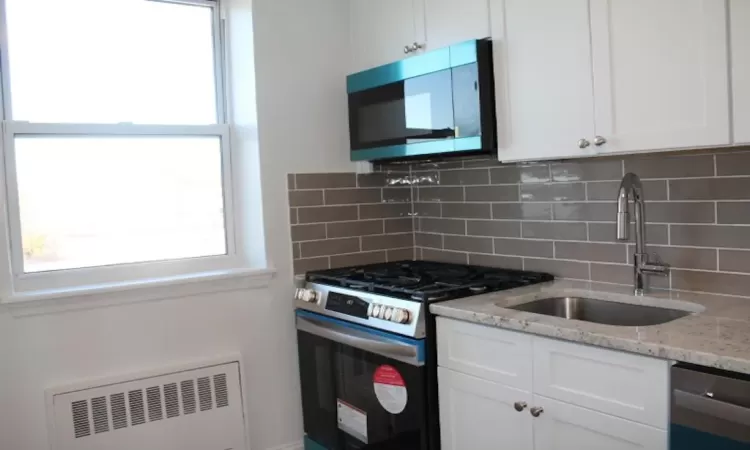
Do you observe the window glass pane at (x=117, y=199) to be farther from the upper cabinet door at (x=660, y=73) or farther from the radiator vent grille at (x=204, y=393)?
the upper cabinet door at (x=660, y=73)

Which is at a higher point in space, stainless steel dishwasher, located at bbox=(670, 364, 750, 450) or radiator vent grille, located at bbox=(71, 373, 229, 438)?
stainless steel dishwasher, located at bbox=(670, 364, 750, 450)

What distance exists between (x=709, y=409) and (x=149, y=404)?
76.2 inches

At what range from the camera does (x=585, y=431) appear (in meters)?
1.82

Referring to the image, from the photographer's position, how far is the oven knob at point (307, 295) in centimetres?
277

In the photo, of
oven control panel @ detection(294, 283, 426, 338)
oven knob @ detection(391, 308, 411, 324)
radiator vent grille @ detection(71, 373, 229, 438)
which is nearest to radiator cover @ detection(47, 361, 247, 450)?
radiator vent grille @ detection(71, 373, 229, 438)

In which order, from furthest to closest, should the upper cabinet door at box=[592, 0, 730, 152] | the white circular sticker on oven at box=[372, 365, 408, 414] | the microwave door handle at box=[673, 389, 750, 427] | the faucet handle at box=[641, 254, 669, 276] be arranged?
the white circular sticker on oven at box=[372, 365, 408, 414], the faucet handle at box=[641, 254, 669, 276], the upper cabinet door at box=[592, 0, 730, 152], the microwave door handle at box=[673, 389, 750, 427]

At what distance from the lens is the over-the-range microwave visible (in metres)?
2.35

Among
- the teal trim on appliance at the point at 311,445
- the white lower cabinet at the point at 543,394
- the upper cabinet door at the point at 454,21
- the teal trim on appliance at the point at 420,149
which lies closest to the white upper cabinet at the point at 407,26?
the upper cabinet door at the point at 454,21

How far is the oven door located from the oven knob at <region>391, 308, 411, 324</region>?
0.06 m

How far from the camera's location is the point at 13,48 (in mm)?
2510

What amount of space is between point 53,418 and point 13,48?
1354 mm

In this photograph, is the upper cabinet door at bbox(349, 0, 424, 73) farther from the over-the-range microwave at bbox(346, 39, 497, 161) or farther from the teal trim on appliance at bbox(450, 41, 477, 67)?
the teal trim on appliance at bbox(450, 41, 477, 67)

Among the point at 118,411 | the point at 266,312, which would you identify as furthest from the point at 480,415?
the point at 118,411

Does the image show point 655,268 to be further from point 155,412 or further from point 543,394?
point 155,412
